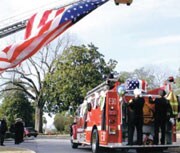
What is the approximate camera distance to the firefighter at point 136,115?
1645 cm

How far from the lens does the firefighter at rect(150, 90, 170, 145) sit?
1681 cm

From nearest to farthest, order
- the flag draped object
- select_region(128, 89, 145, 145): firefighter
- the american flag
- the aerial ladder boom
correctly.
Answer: the flag draped object → the aerial ladder boom → select_region(128, 89, 145, 145): firefighter → the american flag

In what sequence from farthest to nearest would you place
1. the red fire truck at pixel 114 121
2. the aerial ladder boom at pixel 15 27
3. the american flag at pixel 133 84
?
the american flag at pixel 133 84 → the red fire truck at pixel 114 121 → the aerial ladder boom at pixel 15 27

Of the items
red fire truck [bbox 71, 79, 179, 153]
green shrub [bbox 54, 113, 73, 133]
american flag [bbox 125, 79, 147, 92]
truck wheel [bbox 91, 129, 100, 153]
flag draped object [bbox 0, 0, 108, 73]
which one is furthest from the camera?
green shrub [bbox 54, 113, 73, 133]

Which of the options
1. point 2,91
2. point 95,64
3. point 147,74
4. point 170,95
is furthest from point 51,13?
point 147,74

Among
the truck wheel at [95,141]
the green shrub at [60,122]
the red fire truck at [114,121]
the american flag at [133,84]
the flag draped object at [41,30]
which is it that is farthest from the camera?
the green shrub at [60,122]

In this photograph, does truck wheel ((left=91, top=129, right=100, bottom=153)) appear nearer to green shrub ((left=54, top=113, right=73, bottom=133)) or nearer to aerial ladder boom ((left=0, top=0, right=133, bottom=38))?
aerial ladder boom ((left=0, top=0, right=133, bottom=38))

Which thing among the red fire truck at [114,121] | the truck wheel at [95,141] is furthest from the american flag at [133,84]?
the truck wheel at [95,141]

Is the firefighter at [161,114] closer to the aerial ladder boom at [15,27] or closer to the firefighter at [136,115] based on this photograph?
the firefighter at [136,115]

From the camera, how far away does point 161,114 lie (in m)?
16.9

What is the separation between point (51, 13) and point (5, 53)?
893mm

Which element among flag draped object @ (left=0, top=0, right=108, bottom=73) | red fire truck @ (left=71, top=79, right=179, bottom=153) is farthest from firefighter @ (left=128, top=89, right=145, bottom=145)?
flag draped object @ (left=0, top=0, right=108, bottom=73)

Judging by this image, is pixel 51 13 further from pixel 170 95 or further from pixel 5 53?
pixel 170 95

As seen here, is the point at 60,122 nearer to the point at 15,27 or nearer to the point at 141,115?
the point at 141,115
